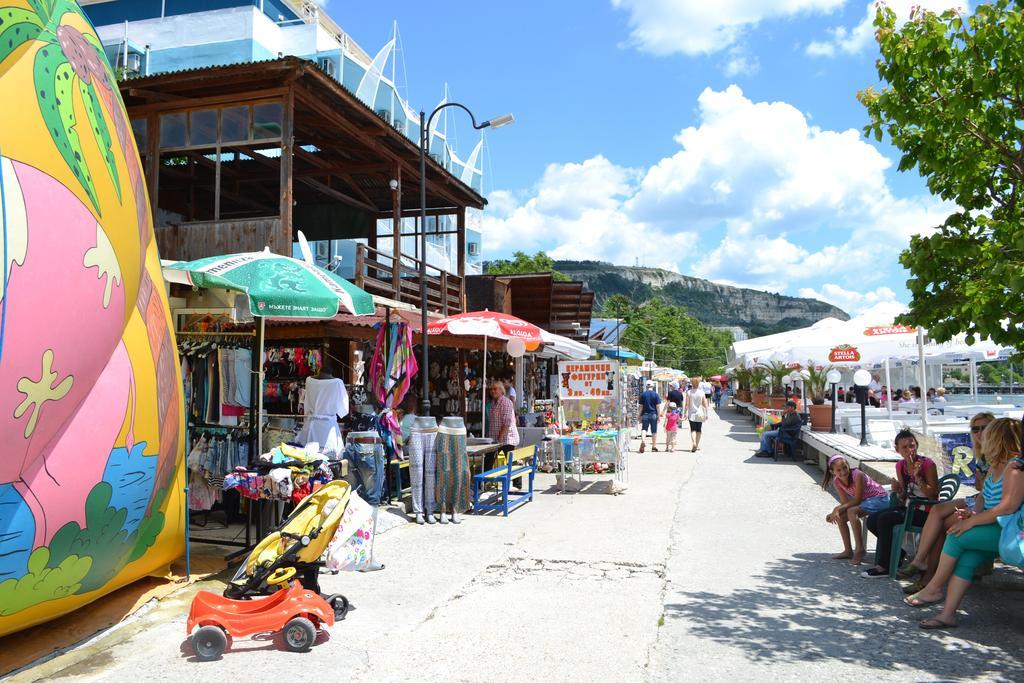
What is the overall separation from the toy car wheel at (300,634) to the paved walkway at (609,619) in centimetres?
7

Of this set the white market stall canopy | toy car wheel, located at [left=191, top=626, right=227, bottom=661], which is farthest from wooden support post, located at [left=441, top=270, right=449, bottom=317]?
toy car wheel, located at [left=191, top=626, right=227, bottom=661]

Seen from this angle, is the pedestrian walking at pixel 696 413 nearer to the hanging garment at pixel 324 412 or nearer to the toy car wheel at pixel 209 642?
the hanging garment at pixel 324 412

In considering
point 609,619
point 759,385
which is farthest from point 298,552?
point 759,385

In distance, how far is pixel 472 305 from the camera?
69.5 ft

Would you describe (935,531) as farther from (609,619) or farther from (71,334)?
(71,334)

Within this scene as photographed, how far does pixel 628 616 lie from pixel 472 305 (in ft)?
53.5

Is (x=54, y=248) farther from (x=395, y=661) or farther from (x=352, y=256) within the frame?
(x=352, y=256)

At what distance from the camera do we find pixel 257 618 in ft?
15.2

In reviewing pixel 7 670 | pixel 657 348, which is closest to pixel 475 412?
pixel 7 670

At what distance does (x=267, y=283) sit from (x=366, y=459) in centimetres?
304

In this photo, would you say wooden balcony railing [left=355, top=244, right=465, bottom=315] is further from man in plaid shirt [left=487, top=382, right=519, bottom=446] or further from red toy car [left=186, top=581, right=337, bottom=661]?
red toy car [left=186, top=581, right=337, bottom=661]

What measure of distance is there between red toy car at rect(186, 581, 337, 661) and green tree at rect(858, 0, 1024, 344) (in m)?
4.72

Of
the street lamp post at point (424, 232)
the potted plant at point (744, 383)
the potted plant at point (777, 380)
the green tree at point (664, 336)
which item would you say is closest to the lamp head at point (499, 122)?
the street lamp post at point (424, 232)

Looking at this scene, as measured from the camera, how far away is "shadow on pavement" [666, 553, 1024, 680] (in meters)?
4.42
